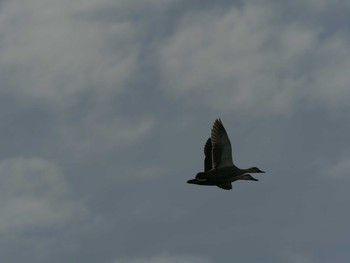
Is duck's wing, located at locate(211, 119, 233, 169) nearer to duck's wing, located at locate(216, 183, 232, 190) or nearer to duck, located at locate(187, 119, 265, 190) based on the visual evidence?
duck, located at locate(187, 119, 265, 190)

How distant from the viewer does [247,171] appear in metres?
160

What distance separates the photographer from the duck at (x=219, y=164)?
159625 mm

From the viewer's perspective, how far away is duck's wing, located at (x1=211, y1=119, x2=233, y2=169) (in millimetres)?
159750

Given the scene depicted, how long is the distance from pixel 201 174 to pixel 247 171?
3643 mm

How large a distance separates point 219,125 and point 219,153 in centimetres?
223

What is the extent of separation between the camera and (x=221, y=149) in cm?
15975

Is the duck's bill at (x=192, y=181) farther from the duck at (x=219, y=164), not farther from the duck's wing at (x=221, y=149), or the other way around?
the duck's wing at (x=221, y=149)

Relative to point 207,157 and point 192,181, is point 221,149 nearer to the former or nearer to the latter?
point 207,157

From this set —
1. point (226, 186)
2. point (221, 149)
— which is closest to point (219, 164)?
point (221, 149)

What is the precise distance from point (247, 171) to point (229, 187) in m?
2.91

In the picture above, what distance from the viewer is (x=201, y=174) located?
15950 cm

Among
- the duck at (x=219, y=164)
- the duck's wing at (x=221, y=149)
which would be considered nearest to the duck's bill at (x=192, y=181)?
the duck at (x=219, y=164)

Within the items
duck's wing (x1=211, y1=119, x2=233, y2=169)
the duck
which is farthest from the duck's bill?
duck's wing (x1=211, y1=119, x2=233, y2=169)

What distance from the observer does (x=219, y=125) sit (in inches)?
6314
